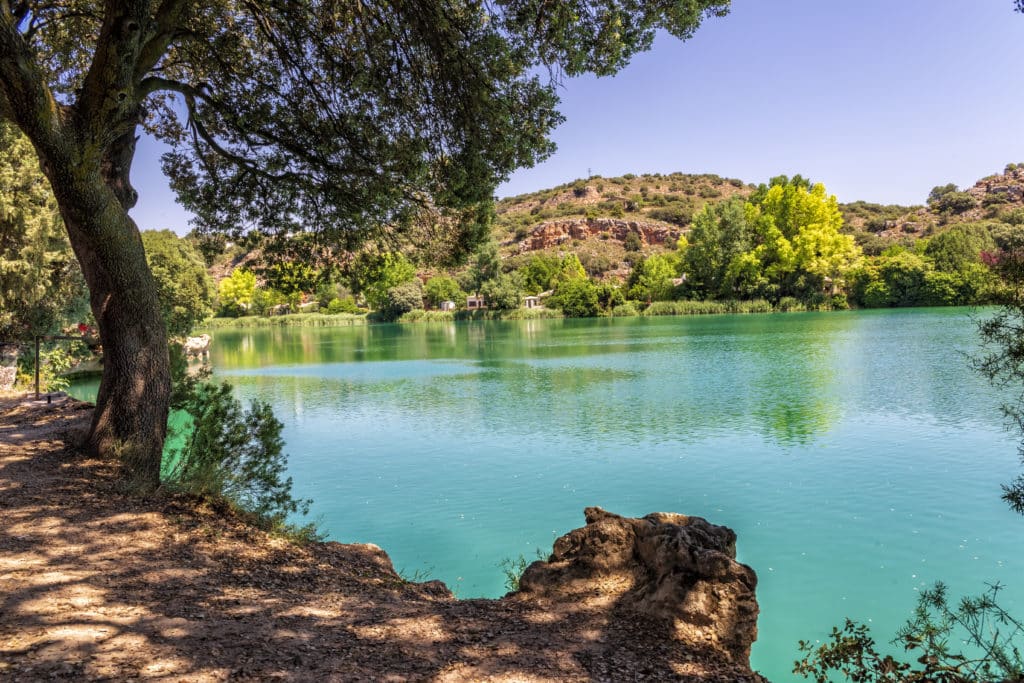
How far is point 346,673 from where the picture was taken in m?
2.99

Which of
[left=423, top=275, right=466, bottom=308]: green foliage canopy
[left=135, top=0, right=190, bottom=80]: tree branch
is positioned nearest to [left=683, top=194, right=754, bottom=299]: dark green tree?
[left=423, top=275, right=466, bottom=308]: green foliage canopy

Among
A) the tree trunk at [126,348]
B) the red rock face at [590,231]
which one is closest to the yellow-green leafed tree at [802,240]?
the tree trunk at [126,348]

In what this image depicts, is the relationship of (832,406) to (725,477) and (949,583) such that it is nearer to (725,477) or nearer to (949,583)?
(725,477)

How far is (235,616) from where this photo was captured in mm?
3635

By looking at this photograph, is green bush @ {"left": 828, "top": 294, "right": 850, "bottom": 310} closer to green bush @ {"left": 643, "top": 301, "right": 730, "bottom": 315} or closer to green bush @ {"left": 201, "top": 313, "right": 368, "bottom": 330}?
green bush @ {"left": 643, "top": 301, "right": 730, "bottom": 315}

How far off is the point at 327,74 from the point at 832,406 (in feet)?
46.8

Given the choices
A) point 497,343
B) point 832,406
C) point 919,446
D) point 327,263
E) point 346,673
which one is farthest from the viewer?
point 497,343

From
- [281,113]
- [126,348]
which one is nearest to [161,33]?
[281,113]

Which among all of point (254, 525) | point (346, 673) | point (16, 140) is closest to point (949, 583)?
point (346, 673)

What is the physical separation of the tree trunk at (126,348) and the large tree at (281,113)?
2 centimetres

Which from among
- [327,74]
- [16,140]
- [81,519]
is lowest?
[81,519]

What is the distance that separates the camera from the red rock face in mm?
135875

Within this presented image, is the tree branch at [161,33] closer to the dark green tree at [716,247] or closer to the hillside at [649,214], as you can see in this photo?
the dark green tree at [716,247]

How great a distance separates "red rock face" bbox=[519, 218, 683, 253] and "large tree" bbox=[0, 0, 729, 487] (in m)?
131
